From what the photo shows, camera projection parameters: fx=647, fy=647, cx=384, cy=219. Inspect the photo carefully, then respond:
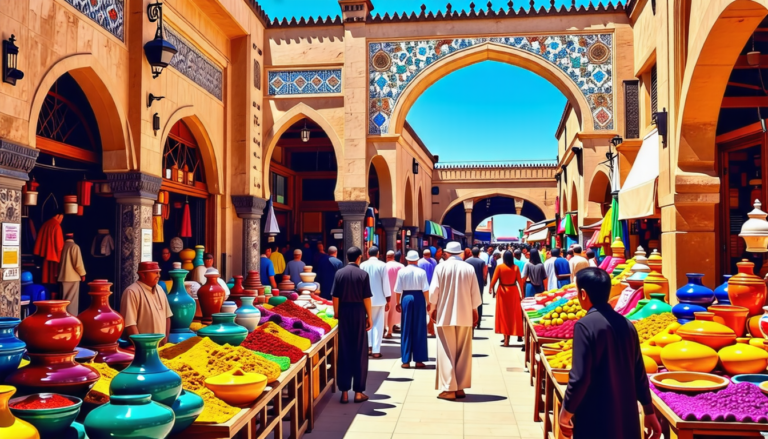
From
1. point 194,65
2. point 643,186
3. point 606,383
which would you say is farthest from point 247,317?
point 194,65

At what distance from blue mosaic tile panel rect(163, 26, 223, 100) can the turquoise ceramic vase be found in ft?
16.3

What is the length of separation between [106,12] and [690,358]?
6992mm

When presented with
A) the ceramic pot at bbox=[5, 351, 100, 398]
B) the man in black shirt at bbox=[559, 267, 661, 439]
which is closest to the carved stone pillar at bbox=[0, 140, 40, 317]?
the ceramic pot at bbox=[5, 351, 100, 398]

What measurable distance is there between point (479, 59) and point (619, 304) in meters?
7.85

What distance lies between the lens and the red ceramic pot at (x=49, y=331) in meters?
2.83

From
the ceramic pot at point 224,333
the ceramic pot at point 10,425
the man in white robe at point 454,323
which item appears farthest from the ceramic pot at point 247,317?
the ceramic pot at point 10,425

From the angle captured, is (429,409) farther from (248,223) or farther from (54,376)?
(248,223)

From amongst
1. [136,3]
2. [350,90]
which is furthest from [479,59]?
[136,3]

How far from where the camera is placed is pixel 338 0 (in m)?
12.9

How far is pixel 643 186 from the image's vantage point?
8148 mm

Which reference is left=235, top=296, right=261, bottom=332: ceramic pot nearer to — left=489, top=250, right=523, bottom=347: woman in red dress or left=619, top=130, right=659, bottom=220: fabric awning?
left=489, top=250, right=523, bottom=347: woman in red dress

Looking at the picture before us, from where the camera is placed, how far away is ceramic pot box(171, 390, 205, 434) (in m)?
3.02

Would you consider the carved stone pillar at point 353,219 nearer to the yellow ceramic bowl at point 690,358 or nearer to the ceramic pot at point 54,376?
the yellow ceramic bowl at point 690,358

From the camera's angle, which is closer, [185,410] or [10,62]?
[185,410]
